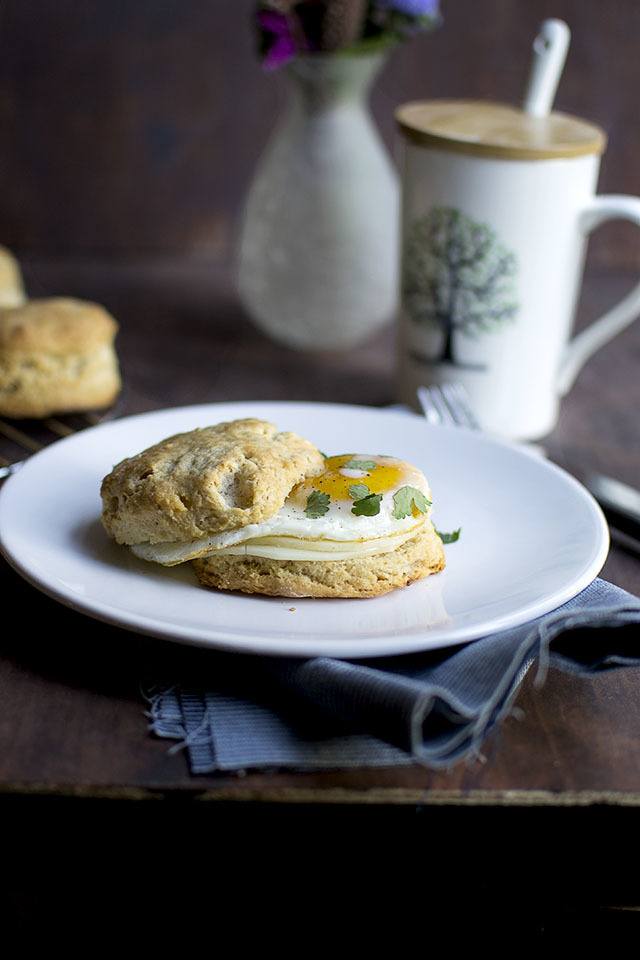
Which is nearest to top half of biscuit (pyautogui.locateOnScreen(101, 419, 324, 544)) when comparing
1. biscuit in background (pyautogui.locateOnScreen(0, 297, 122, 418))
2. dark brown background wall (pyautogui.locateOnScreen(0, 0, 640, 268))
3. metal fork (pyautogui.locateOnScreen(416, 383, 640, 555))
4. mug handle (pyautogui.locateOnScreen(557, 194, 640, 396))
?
metal fork (pyautogui.locateOnScreen(416, 383, 640, 555))

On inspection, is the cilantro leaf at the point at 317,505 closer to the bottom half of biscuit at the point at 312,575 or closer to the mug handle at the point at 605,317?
the bottom half of biscuit at the point at 312,575

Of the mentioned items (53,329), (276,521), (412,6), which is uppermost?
(412,6)

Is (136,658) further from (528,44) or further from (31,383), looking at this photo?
(528,44)

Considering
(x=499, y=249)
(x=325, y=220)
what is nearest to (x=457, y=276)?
(x=499, y=249)

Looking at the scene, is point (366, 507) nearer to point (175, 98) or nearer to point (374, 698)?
point (374, 698)

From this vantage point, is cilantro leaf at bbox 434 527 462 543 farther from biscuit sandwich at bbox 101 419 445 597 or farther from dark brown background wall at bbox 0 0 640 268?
dark brown background wall at bbox 0 0 640 268
